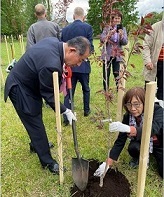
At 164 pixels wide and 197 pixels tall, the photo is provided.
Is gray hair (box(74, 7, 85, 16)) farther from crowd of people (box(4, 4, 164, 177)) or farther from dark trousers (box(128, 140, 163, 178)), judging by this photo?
dark trousers (box(128, 140, 163, 178))

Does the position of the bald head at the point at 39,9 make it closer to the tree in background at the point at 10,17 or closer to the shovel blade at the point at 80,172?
the shovel blade at the point at 80,172

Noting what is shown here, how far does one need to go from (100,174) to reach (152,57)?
192cm

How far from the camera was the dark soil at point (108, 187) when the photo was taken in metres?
2.28

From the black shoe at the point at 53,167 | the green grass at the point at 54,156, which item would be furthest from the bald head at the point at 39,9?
Result: the black shoe at the point at 53,167

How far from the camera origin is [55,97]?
200 centimetres

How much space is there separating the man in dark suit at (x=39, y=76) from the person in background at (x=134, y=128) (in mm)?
559

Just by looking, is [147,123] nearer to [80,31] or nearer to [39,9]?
[80,31]

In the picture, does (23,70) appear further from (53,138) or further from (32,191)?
(53,138)

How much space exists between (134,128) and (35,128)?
3.43 feet

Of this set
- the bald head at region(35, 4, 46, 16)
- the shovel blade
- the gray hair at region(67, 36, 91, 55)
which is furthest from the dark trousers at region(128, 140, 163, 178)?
the bald head at region(35, 4, 46, 16)

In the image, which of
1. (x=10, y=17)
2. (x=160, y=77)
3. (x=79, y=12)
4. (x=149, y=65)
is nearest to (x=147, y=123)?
(x=149, y=65)

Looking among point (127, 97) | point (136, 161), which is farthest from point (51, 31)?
point (136, 161)

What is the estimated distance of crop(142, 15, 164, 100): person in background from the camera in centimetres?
328

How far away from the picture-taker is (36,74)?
2.20 meters
